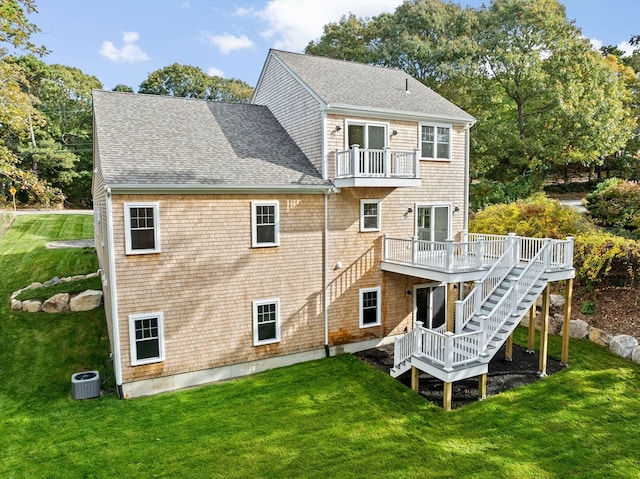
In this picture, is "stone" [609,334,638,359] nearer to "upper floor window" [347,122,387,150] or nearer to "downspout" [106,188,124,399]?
"upper floor window" [347,122,387,150]

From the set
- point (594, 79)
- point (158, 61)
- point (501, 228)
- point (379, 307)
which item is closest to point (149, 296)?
point (379, 307)

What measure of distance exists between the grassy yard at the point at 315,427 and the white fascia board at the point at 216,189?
561 cm

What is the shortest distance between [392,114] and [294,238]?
569cm

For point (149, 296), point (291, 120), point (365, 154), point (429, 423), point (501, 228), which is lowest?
point (429, 423)

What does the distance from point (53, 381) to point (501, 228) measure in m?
18.5

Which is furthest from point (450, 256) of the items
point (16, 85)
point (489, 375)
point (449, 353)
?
point (16, 85)

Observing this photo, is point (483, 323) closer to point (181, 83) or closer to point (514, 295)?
point (514, 295)

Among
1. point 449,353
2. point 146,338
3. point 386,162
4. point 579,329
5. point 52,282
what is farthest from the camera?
point 52,282

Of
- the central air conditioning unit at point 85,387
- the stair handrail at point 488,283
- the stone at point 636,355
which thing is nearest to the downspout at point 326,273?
the stair handrail at point 488,283

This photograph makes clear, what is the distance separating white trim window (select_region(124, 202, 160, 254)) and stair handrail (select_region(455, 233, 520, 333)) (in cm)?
866

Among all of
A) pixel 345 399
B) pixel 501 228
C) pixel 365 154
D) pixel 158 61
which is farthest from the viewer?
pixel 158 61

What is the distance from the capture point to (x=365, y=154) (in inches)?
538

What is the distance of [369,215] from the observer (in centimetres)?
1475

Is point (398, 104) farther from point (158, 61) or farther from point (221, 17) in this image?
point (158, 61)
